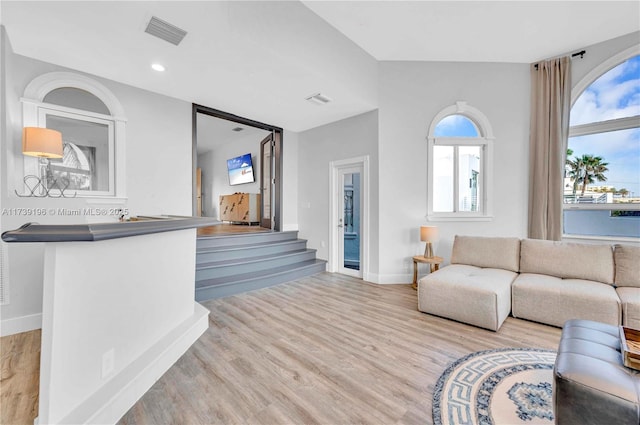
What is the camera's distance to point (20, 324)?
260 centimetres

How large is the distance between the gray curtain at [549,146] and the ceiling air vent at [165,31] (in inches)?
198

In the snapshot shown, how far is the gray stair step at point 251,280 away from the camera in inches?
143

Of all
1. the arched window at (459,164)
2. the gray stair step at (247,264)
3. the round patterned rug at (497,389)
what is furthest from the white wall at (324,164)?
the round patterned rug at (497,389)

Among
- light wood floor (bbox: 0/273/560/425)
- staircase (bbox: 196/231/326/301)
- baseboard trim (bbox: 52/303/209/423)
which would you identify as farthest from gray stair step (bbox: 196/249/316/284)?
baseboard trim (bbox: 52/303/209/423)

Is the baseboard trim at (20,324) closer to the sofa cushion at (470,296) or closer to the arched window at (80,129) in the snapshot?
the arched window at (80,129)

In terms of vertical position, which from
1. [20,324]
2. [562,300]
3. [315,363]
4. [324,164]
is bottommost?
[315,363]

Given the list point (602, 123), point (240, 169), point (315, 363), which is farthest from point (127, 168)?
point (602, 123)

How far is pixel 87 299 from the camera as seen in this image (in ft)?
4.60

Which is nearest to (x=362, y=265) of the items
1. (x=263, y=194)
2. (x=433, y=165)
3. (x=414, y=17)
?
(x=433, y=165)

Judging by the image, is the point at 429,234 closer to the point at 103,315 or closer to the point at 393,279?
the point at 393,279

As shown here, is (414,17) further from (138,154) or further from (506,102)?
(138,154)

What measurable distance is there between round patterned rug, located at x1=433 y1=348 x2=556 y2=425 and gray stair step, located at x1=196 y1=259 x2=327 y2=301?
2814mm

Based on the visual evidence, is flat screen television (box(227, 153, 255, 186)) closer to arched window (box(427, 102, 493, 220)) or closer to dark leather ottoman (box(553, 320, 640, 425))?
arched window (box(427, 102, 493, 220))

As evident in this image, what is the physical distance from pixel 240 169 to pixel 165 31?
547 cm
